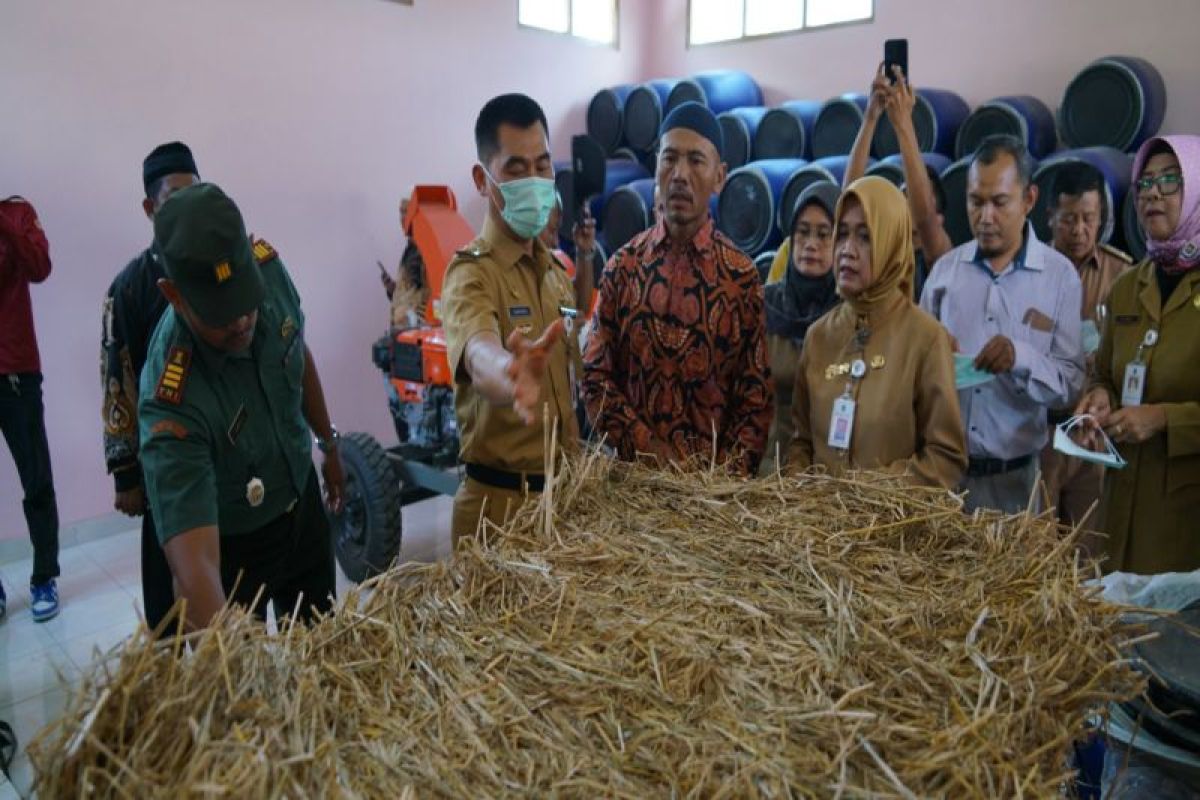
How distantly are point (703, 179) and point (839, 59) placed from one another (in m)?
4.74

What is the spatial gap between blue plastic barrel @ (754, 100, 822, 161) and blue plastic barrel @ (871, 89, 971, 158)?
61 centimetres

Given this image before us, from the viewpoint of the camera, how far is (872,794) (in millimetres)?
729

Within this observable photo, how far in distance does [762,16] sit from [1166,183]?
5.23 metres

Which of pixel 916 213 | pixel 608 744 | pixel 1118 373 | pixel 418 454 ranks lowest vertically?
pixel 418 454

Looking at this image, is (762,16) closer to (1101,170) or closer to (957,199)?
(957,199)

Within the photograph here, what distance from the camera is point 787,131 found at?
5699mm

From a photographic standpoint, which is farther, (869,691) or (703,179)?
(703,179)

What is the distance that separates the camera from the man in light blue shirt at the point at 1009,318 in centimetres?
241

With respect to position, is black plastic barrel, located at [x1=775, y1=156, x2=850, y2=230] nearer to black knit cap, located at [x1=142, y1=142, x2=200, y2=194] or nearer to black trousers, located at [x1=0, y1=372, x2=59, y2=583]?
black knit cap, located at [x1=142, y1=142, x2=200, y2=194]

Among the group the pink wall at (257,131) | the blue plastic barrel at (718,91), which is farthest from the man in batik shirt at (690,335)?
the blue plastic barrel at (718,91)

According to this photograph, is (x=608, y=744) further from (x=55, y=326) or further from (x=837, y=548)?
(x=55, y=326)

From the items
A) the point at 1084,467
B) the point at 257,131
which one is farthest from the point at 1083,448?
the point at 257,131

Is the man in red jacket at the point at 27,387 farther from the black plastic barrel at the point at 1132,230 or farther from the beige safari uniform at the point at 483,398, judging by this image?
the black plastic barrel at the point at 1132,230

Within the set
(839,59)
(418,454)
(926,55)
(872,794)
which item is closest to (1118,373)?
(872,794)
